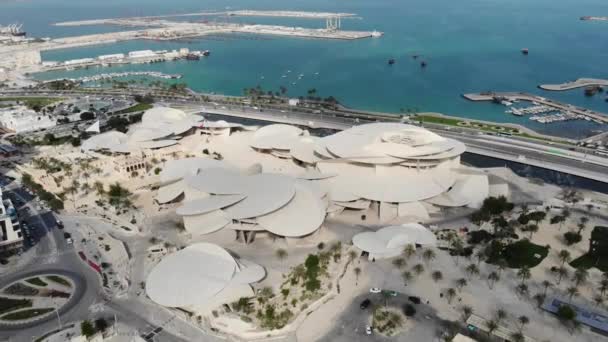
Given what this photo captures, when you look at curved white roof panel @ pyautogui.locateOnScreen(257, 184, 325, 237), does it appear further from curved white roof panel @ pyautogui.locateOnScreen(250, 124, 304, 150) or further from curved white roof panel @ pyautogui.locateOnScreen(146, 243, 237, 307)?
curved white roof panel @ pyautogui.locateOnScreen(250, 124, 304, 150)

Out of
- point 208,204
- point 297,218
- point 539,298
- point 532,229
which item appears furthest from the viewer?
point 208,204

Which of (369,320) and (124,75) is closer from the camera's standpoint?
(369,320)

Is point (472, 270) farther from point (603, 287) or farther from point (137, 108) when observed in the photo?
point (137, 108)

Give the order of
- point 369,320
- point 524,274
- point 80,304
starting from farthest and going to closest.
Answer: point 524,274
point 80,304
point 369,320

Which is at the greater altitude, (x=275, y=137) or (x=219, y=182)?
(x=275, y=137)

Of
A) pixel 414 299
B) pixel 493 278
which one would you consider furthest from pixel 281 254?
pixel 493 278

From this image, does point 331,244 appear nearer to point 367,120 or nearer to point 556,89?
point 367,120

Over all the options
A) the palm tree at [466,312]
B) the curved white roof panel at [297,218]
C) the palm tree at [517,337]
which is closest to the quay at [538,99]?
the curved white roof panel at [297,218]
